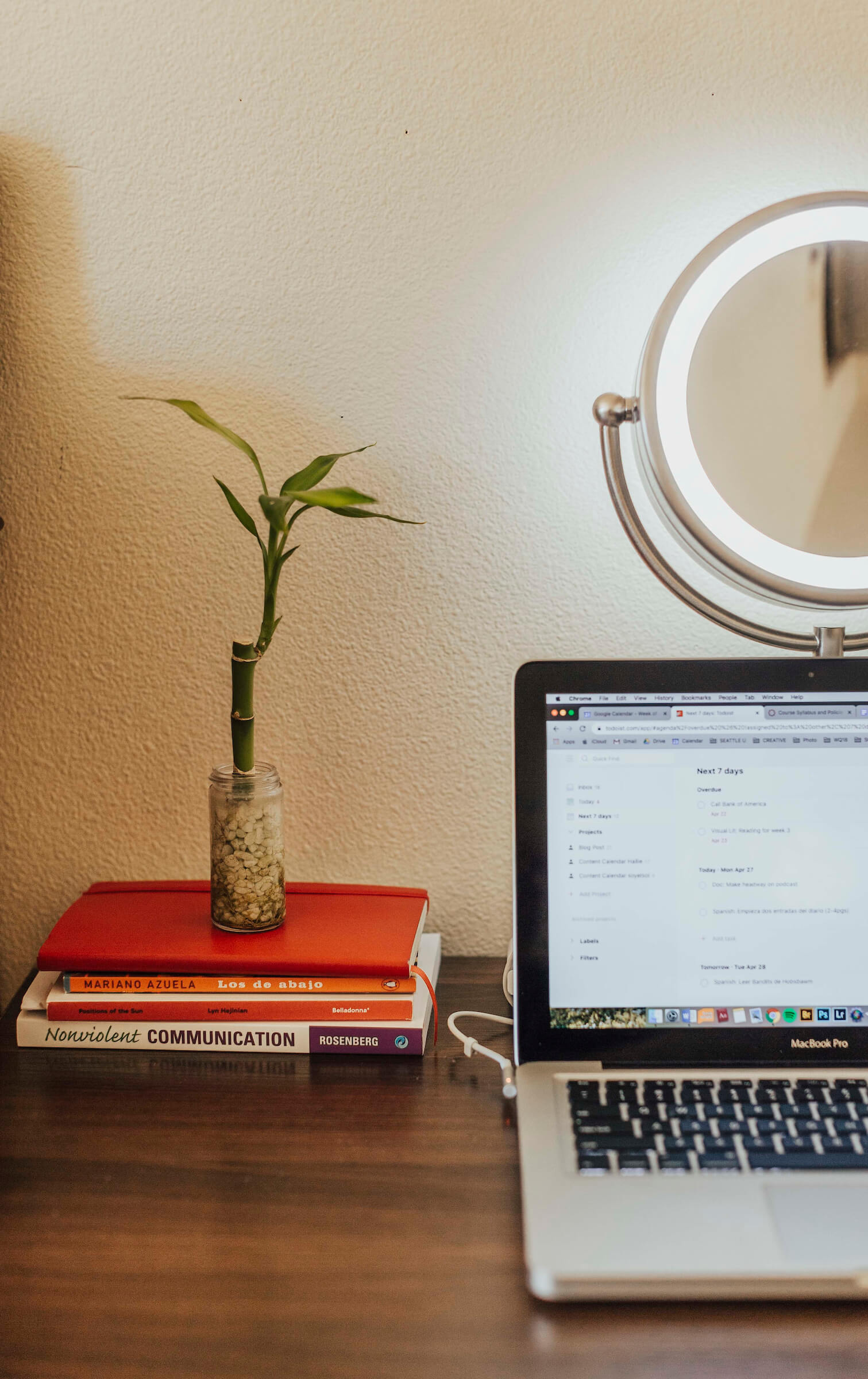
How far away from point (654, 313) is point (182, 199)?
0.41 m

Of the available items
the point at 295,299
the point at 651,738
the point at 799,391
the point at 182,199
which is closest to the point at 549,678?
the point at 651,738

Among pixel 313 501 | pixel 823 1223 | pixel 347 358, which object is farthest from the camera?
pixel 347 358

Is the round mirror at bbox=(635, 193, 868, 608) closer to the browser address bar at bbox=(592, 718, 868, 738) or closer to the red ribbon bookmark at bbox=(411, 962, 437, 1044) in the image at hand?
the browser address bar at bbox=(592, 718, 868, 738)

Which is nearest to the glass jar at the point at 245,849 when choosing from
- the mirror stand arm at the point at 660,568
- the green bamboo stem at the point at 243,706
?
the green bamboo stem at the point at 243,706

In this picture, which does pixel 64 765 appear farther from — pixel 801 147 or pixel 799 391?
pixel 801 147

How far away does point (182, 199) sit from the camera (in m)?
0.82

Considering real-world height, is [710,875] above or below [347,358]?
below

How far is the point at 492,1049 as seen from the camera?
740 millimetres

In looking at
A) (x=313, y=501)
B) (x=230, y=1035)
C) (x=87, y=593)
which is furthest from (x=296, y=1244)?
(x=87, y=593)

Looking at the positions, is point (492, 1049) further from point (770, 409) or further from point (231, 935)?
point (770, 409)

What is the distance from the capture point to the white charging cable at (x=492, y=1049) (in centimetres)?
67

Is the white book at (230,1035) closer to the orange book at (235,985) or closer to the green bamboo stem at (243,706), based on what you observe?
the orange book at (235,985)

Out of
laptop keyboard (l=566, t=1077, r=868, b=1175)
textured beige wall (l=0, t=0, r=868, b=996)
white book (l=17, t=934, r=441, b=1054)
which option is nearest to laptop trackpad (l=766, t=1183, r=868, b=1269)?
laptop keyboard (l=566, t=1077, r=868, b=1175)

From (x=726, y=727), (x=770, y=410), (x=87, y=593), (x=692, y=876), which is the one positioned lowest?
(x=692, y=876)
